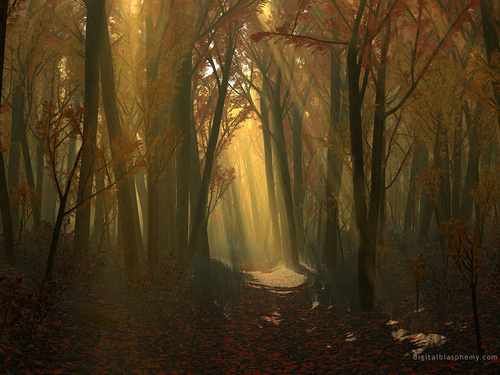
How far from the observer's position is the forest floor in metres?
4.02

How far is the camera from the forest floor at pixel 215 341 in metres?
4.02

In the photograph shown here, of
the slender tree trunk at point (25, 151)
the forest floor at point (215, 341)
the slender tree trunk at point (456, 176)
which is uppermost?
the slender tree trunk at point (25, 151)

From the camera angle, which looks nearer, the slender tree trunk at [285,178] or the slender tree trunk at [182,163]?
the slender tree trunk at [182,163]

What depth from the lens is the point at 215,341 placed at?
583 centimetres

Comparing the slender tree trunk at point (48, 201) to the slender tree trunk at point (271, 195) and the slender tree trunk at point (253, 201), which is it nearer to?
the slender tree trunk at point (271, 195)

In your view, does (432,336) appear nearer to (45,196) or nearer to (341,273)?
(341,273)

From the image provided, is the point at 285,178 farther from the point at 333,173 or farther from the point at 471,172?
the point at 471,172

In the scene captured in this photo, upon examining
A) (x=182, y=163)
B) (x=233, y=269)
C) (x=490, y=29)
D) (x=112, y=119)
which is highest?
(x=490, y=29)

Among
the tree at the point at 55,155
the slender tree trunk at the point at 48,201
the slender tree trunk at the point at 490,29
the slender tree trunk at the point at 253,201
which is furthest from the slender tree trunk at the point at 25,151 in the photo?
the slender tree trunk at the point at 253,201

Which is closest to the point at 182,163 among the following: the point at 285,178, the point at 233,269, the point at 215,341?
the point at 233,269

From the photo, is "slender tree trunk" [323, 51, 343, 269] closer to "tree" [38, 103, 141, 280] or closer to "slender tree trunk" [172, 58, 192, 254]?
"slender tree trunk" [172, 58, 192, 254]

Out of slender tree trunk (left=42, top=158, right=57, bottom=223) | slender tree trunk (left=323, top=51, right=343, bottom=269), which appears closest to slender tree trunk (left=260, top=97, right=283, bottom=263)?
slender tree trunk (left=323, top=51, right=343, bottom=269)

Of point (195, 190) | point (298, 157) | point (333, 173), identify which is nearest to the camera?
point (333, 173)

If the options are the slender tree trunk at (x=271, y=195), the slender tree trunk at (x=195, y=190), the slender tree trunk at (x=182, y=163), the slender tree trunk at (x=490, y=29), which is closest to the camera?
the slender tree trunk at (x=490, y=29)
